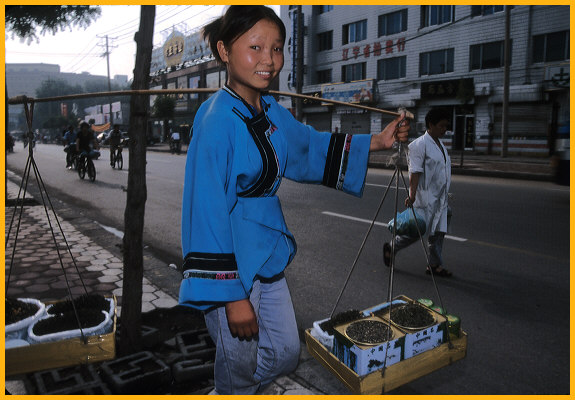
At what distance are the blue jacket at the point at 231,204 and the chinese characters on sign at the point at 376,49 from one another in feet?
89.6

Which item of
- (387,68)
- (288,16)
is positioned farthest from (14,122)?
(387,68)

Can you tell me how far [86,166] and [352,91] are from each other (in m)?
20.0

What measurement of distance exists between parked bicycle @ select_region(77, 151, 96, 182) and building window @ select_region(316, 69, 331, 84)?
2195cm

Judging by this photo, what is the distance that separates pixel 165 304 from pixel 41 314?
0.93 meters

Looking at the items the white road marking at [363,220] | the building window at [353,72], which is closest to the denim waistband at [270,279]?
the white road marking at [363,220]

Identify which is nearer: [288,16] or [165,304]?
[165,304]

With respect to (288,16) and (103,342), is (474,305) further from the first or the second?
(288,16)

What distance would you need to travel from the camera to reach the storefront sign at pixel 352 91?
28.5 meters

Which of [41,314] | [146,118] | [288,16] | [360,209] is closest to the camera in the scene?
[146,118]

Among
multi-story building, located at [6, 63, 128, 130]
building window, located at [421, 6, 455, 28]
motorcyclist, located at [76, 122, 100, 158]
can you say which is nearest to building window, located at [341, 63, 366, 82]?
building window, located at [421, 6, 455, 28]

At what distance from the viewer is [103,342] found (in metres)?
2.75

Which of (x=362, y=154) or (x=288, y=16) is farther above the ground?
(x=288, y=16)

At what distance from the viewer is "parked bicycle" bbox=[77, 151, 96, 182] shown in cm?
1298

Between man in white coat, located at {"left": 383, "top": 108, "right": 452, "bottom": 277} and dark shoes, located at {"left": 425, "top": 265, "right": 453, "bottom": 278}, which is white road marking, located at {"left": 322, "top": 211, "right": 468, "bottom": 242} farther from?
man in white coat, located at {"left": 383, "top": 108, "right": 452, "bottom": 277}
